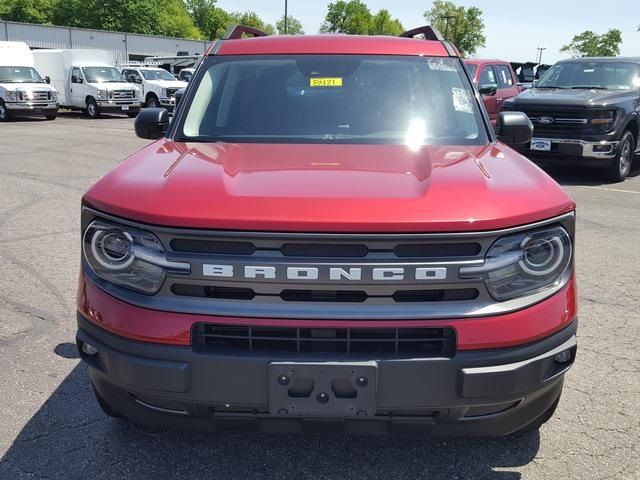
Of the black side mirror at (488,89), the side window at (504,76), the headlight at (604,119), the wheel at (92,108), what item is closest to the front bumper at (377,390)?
the headlight at (604,119)

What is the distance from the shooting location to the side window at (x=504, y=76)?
1430 centimetres

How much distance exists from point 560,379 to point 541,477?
0.51 metres

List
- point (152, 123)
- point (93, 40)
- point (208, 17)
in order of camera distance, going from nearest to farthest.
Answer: point (152, 123), point (93, 40), point (208, 17)

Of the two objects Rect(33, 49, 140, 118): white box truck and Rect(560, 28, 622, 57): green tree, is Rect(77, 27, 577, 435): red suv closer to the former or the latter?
Rect(33, 49, 140, 118): white box truck

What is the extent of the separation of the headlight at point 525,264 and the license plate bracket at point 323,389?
0.48m

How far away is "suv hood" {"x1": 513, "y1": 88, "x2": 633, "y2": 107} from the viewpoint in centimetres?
968

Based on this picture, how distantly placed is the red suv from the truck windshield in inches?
34.3

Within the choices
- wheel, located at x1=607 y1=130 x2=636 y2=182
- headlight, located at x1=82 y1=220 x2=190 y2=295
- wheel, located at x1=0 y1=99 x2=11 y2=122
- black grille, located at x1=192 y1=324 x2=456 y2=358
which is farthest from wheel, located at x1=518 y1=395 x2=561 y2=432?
wheel, located at x1=0 y1=99 x2=11 y2=122

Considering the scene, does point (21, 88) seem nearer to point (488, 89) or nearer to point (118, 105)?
point (118, 105)

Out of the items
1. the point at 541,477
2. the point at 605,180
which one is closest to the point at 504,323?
the point at 541,477

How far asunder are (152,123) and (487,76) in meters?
11.4

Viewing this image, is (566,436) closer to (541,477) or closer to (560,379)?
(541,477)

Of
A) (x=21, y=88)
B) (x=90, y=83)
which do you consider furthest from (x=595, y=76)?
(x=90, y=83)

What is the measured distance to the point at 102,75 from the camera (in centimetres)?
2375
